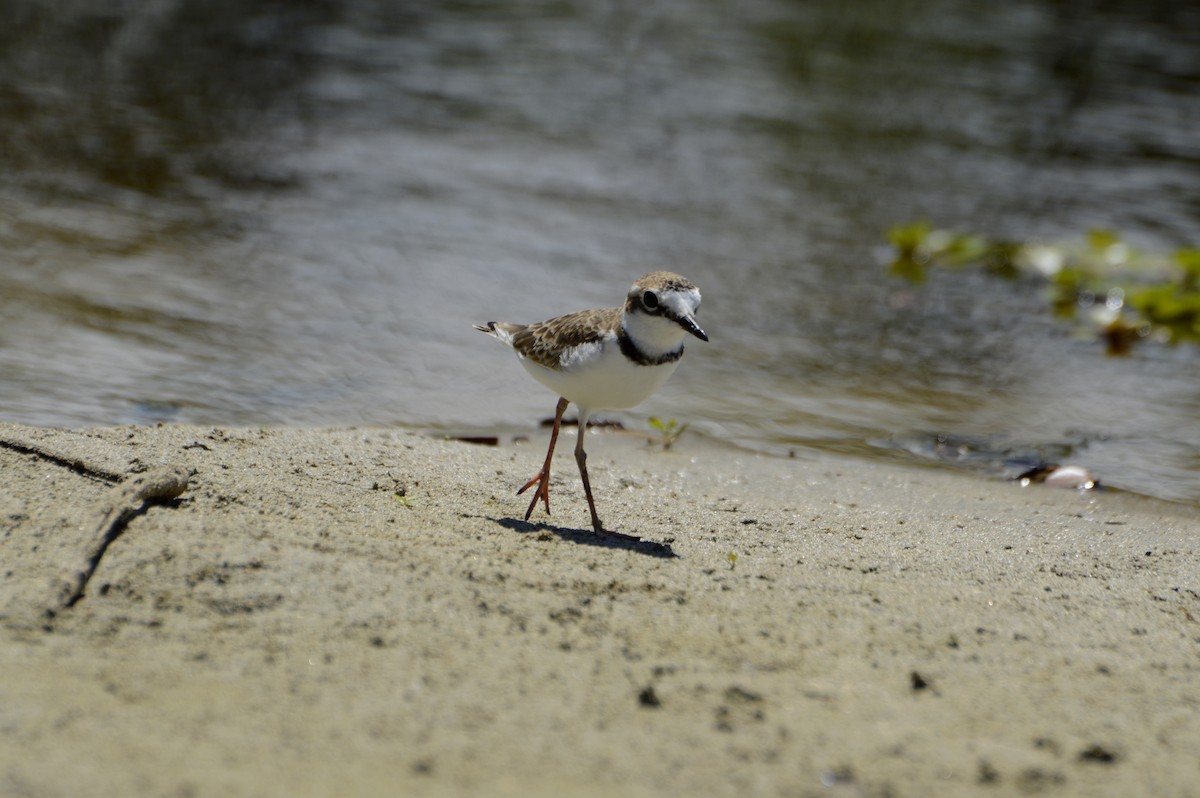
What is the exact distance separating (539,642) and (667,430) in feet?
10.0

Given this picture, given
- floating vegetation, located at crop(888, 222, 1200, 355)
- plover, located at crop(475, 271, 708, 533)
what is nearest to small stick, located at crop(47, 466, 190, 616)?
plover, located at crop(475, 271, 708, 533)

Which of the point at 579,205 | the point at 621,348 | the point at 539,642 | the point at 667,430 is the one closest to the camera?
the point at 539,642

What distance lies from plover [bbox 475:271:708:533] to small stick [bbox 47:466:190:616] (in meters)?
1.46

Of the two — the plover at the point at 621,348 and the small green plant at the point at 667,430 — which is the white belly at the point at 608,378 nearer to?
the plover at the point at 621,348

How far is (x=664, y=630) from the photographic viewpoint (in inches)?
154

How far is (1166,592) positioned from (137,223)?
8.10 meters

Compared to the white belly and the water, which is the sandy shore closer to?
the white belly

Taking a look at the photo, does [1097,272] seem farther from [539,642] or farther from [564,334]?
[539,642]

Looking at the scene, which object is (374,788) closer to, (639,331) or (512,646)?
(512,646)

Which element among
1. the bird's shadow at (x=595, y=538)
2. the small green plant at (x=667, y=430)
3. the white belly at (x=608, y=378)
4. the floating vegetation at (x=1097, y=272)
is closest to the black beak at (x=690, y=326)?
the white belly at (x=608, y=378)

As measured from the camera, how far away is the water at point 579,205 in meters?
7.23

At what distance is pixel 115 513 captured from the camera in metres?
4.10

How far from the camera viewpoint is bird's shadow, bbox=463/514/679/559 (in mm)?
4711

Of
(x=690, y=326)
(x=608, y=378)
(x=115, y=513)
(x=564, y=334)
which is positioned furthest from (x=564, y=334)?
(x=115, y=513)
